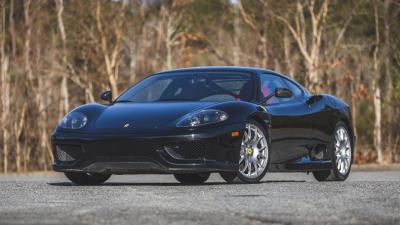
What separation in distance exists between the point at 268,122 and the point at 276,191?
1665 mm

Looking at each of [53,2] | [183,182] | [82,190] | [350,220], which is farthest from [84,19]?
[350,220]

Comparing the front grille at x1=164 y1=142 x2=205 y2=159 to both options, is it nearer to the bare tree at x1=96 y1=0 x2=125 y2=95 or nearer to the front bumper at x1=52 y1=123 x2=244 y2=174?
the front bumper at x1=52 y1=123 x2=244 y2=174

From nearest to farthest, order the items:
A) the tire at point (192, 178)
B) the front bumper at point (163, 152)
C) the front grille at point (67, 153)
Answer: the front bumper at point (163, 152), the front grille at point (67, 153), the tire at point (192, 178)

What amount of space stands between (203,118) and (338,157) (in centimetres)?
284

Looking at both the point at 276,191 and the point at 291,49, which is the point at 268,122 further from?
the point at 291,49

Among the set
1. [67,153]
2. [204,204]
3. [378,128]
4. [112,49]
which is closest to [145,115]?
[67,153]

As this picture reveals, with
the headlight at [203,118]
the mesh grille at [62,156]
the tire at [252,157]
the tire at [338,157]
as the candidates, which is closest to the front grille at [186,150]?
the headlight at [203,118]

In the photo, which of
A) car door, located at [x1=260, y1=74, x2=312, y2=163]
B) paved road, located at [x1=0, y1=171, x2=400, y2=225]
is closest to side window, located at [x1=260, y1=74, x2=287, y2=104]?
car door, located at [x1=260, y1=74, x2=312, y2=163]

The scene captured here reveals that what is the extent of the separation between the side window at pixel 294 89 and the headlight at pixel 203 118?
194 centimetres

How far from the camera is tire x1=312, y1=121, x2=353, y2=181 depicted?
527 inches

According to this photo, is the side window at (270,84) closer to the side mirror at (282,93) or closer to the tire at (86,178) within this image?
the side mirror at (282,93)

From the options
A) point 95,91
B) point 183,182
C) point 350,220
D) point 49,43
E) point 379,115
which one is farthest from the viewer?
point 95,91

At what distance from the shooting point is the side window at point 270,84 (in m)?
12.5

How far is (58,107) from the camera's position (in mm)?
27688
